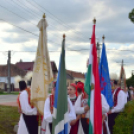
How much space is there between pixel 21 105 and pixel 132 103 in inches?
115

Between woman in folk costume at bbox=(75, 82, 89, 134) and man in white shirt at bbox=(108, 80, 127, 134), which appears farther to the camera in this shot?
man in white shirt at bbox=(108, 80, 127, 134)

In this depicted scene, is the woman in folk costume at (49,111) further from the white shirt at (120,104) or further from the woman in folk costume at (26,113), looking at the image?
the white shirt at (120,104)

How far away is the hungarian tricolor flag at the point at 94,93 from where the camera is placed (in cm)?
473

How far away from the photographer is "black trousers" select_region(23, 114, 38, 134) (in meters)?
5.70

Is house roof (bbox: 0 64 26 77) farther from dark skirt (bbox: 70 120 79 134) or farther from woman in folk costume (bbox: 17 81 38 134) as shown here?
dark skirt (bbox: 70 120 79 134)

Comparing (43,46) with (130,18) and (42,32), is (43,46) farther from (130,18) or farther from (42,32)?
(130,18)

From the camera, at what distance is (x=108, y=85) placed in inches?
261

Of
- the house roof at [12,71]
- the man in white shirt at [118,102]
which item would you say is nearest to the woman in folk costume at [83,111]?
the man in white shirt at [118,102]

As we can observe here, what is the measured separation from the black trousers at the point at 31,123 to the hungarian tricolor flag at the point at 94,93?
1538 mm

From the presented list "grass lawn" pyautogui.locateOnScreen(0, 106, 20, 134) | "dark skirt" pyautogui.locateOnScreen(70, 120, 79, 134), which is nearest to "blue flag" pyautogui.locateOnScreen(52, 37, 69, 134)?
"dark skirt" pyautogui.locateOnScreen(70, 120, 79, 134)

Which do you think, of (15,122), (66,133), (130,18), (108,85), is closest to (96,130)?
(66,133)

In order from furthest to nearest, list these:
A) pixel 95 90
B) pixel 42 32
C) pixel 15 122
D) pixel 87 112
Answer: pixel 15 122 < pixel 42 32 < pixel 87 112 < pixel 95 90

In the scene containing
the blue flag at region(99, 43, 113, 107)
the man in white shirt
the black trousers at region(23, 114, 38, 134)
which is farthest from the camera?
the man in white shirt

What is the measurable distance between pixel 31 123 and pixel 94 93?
70.3 inches
